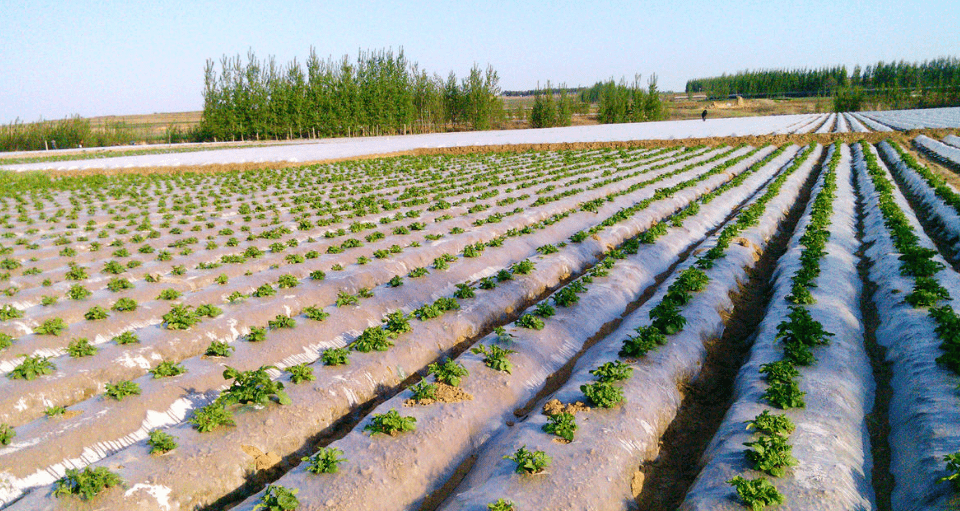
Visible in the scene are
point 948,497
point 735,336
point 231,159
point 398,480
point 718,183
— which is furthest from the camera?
point 231,159

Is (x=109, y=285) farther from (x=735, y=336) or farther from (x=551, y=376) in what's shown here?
(x=735, y=336)

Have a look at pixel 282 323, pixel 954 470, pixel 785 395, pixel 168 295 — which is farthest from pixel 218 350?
pixel 954 470

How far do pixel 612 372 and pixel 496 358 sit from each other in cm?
163

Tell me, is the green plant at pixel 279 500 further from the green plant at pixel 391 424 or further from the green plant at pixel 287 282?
the green plant at pixel 287 282

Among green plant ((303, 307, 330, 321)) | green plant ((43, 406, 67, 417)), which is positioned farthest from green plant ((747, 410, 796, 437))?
green plant ((43, 406, 67, 417))

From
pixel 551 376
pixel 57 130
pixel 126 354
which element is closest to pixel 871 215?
pixel 551 376

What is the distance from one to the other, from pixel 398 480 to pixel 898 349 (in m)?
7.19

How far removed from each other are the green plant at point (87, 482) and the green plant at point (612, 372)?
5406 millimetres

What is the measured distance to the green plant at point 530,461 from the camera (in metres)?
5.17

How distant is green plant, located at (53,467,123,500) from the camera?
4.99 metres

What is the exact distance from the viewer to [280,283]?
11.3m

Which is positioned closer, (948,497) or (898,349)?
(948,497)

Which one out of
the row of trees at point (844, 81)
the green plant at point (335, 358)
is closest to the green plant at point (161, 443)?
the green plant at point (335, 358)

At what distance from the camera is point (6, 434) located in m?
6.10
